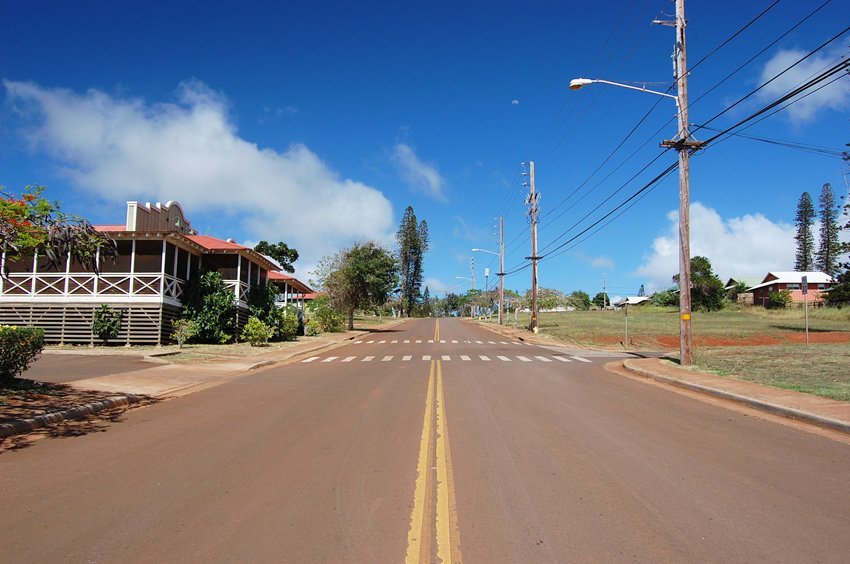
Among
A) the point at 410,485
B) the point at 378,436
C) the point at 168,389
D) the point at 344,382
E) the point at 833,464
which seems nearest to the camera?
the point at 410,485

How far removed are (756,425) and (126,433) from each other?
9792 millimetres

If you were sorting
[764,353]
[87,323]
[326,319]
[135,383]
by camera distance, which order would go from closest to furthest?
[135,383] < [764,353] < [87,323] < [326,319]

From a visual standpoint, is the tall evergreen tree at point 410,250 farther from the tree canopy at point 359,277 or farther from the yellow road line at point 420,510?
the yellow road line at point 420,510

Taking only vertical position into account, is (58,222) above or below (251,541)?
above

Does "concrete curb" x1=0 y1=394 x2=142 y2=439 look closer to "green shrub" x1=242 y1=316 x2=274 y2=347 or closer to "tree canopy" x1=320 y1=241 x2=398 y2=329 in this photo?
"green shrub" x1=242 y1=316 x2=274 y2=347

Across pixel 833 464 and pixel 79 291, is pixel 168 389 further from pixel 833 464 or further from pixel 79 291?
pixel 79 291

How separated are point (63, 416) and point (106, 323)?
1647cm

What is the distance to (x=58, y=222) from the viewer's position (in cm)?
888

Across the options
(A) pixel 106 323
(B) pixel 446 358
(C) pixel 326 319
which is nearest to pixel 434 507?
(B) pixel 446 358

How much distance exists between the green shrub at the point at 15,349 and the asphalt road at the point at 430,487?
271 centimetres

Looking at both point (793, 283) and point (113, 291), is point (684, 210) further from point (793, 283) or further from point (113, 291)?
point (793, 283)

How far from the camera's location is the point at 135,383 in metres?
13.7


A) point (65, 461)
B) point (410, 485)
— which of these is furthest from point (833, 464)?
point (65, 461)

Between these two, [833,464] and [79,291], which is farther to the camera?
[79,291]
